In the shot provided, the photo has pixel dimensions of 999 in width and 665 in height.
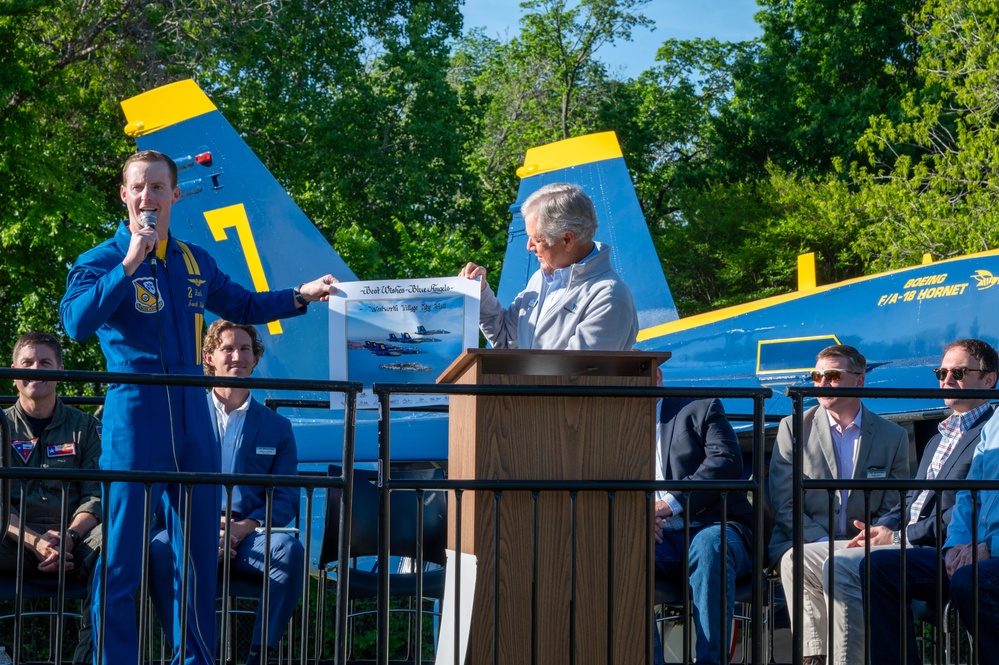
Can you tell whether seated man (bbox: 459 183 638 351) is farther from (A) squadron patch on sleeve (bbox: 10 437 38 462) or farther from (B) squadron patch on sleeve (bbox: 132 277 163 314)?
(A) squadron patch on sleeve (bbox: 10 437 38 462)

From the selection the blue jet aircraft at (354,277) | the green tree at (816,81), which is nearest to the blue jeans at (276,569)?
the blue jet aircraft at (354,277)

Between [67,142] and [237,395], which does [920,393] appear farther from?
[67,142]

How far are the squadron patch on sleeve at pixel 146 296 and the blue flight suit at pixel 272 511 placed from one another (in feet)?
1.99

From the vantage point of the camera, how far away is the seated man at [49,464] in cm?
421

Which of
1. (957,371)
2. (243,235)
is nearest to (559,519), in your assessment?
(957,371)

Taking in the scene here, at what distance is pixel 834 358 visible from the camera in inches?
189

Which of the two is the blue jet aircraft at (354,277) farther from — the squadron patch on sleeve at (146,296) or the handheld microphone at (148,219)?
the handheld microphone at (148,219)

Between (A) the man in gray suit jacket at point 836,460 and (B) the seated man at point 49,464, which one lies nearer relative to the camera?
(B) the seated man at point 49,464

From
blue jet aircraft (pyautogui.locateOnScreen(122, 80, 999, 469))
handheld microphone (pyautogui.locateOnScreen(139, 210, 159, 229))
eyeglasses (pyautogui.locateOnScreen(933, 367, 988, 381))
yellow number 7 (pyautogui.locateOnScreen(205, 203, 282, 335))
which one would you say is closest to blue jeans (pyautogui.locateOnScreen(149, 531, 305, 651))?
handheld microphone (pyautogui.locateOnScreen(139, 210, 159, 229))

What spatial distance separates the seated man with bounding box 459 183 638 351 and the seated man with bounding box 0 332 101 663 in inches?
74.0

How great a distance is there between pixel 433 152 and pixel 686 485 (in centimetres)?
1984

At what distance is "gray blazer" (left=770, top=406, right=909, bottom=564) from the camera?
14.5ft

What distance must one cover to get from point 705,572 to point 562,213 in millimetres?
1442

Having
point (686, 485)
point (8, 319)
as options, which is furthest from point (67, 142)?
point (686, 485)
